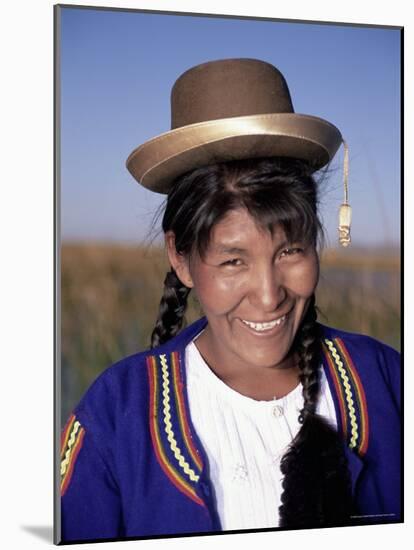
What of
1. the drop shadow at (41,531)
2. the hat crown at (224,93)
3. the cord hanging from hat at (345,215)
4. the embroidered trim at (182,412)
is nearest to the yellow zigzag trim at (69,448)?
the drop shadow at (41,531)

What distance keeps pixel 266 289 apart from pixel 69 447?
0.99 m

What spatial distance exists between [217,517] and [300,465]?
408 mm

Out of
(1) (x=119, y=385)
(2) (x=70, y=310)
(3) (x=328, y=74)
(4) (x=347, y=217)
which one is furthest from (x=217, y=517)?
(3) (x=328, y=74)

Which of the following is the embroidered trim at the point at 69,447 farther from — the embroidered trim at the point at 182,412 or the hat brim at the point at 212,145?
the hat brim at the point at 212,145

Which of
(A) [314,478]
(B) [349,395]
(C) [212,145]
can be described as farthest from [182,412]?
(C) [212,145]

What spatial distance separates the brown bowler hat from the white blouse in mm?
745

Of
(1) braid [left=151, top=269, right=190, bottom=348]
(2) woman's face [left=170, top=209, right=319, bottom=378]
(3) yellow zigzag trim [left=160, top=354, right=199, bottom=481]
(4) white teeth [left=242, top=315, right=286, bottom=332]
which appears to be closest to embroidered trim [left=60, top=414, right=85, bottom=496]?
(3) yellow zigzag trim [left=160, top=354, right=199, bottom=481]

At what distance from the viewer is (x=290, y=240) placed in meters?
5.02

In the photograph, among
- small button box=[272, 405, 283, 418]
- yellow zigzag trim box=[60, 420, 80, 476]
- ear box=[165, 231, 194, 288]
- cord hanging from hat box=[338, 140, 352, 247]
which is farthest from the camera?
cord hanging from hat box=[338, 140, 352, 247]

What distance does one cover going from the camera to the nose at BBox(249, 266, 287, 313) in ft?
16.2

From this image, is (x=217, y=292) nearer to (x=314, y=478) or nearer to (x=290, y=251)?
(x=290, y=251)

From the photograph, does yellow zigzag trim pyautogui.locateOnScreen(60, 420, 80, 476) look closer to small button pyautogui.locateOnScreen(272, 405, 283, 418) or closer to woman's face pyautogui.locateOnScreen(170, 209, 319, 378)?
woman's face pyautogui.locateOnScreen(170, 209, 319, 378)

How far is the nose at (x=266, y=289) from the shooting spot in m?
4.95

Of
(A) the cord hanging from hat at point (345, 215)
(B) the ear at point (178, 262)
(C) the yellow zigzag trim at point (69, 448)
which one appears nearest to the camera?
(C) the yellow zigzag trim at point (69, 448)
